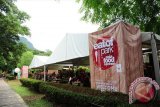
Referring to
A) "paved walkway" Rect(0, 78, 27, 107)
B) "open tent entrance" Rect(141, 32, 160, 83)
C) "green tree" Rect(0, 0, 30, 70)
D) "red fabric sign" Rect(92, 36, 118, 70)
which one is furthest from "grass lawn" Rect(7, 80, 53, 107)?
"green tree" Rect(0, 0, 30, 70)

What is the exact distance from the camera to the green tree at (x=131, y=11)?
9.84 m

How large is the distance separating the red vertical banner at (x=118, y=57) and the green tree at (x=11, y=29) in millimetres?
17976

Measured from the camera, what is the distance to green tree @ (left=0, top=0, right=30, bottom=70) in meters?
25.3

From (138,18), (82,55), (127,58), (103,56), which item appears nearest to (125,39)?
(127,58)

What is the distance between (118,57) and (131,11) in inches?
169

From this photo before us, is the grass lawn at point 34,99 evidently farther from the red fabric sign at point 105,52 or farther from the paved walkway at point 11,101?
the red fabric sign at point 105,52

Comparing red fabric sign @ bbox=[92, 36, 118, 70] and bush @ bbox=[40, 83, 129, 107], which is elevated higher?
red fabric sign @ bbox=[92, 36, 118, 70]

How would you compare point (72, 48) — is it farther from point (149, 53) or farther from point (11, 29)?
point (11, 29)

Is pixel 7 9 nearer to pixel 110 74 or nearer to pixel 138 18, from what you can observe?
pixel 138 18

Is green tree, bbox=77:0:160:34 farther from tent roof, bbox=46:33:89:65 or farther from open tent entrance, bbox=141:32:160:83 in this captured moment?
tent roof, bbox=46:33:89:65

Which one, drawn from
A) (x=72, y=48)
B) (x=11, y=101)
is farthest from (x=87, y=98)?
(x=11, y=101)

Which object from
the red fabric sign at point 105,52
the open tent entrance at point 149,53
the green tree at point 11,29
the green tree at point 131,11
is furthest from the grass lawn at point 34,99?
the green tree at point 11,29

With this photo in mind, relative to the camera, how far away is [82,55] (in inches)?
393

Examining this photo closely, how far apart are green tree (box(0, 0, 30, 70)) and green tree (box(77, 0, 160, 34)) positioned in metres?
14.7
